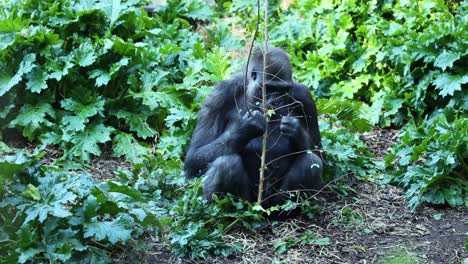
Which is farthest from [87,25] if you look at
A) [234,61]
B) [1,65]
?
[234,61]

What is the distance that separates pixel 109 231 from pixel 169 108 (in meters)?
3.11

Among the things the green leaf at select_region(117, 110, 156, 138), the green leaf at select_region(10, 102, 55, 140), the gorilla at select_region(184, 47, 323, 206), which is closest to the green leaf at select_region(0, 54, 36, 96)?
the green leaf at select_region(10, 102, 55, 140)

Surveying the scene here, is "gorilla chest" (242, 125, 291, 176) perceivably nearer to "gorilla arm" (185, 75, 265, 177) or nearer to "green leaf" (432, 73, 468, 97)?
"gorilla arm" (185, 75, 265, 177)

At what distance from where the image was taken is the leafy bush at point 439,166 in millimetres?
6852

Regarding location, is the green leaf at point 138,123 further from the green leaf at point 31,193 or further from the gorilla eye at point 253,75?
the green leaf at point 31,193

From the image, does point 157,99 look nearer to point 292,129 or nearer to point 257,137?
point 257,137

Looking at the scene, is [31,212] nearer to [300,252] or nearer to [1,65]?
[300,252]

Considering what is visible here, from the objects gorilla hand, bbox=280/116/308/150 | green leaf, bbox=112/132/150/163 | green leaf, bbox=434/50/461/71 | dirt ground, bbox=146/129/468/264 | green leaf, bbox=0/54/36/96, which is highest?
green leaf, bbox=0/54/36/96

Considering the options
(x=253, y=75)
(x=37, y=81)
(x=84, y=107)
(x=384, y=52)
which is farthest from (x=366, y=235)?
(x=37, y=81)

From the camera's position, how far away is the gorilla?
6.39 m

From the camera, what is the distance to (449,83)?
8180mm

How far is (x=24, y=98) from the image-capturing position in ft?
26.2

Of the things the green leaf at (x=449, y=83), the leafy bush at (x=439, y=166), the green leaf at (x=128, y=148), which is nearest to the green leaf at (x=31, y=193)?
the green leaf at (x=128, y=148)

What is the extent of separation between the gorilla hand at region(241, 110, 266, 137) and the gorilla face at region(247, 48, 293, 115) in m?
0.13
